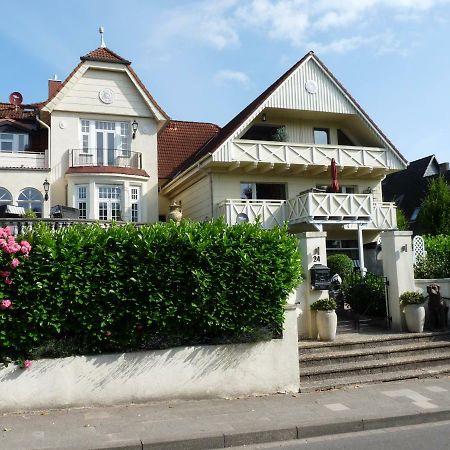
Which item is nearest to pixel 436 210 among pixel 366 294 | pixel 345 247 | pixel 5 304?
pixel 345 247

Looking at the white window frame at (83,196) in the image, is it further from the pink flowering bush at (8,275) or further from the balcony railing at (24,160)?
the pink flowering bush at (8,275)

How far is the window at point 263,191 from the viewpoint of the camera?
23.1 m

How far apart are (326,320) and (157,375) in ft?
12.2

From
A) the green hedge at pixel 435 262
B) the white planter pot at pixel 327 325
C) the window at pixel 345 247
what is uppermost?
the window at pixel 345 247

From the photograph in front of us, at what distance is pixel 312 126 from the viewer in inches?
966

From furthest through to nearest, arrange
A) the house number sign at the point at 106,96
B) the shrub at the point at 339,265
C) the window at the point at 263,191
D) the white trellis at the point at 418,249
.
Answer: the window at the point at 263,191
the house number sign at the point at 106,96
the shrub at the point at 339,265
the white trellis at the point at 418,249

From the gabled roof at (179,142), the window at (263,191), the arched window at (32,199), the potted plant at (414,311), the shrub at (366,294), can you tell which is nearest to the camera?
the potted plant at (414,311)

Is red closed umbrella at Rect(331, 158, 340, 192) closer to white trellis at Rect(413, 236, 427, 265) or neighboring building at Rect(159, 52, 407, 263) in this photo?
neighboring building at Rect(159, 52, 407, 263)

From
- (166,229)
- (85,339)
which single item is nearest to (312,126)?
(166,229)

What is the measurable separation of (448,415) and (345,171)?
17.4m

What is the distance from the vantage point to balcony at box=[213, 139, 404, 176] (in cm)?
2141

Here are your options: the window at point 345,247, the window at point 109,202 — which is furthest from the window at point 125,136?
the window at point 345,247

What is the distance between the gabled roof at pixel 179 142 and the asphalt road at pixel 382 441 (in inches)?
803

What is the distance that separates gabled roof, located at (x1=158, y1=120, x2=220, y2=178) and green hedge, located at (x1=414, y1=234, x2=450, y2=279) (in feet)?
48.3
